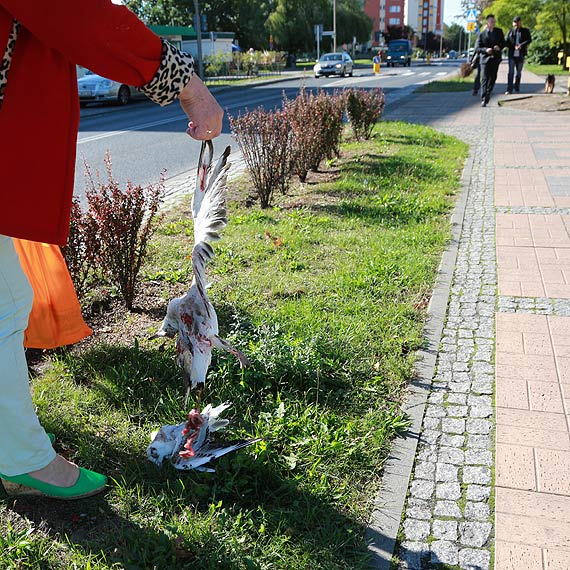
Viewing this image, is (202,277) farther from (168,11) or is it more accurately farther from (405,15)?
(405,15)

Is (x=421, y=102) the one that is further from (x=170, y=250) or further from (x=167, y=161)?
(x=170, y=250)

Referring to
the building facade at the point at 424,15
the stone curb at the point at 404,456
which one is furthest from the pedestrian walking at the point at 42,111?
the building facade at the point at 424,15

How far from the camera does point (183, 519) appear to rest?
229cm

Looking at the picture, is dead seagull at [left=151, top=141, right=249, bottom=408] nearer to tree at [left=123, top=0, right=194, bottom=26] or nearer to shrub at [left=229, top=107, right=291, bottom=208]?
shrub at [left=229, top=107, right=291, bottom=208]

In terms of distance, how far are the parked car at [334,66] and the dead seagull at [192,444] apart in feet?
133

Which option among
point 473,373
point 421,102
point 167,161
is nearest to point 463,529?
point 473,373

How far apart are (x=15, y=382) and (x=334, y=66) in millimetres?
41125

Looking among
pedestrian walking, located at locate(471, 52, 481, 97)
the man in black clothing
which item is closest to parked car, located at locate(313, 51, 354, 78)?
pedestrian walking, located at locate(471, 52, 481, 97)

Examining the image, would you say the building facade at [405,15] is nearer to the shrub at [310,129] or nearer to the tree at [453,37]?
the tree at [453,37]

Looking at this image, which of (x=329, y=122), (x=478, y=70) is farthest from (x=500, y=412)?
(x=478, y=70)

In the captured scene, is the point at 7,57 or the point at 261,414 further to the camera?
the point at 261,414

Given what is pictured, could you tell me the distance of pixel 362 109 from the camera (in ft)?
36.3

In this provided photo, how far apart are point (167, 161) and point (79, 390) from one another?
26.6 ft

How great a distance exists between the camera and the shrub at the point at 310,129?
7570 mm
